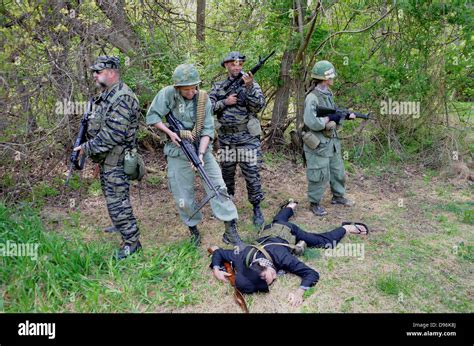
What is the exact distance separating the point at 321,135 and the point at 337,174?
657mm

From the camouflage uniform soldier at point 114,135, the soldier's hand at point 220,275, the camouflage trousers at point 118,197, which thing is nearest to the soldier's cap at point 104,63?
the camouflage uniform soldier at point 114,135

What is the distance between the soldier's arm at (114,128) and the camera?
367 cm

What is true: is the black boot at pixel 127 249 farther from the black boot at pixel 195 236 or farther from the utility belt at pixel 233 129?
the utility belt at pixel 233 129

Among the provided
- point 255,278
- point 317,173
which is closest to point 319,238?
point 317,173

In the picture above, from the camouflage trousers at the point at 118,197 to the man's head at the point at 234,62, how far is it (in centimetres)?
168

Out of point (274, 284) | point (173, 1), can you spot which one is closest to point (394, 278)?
point (274, 284)

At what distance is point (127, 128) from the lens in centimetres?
377

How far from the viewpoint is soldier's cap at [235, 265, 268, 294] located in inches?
133

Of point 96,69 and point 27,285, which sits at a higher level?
point 96,69

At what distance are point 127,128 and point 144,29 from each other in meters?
2.87

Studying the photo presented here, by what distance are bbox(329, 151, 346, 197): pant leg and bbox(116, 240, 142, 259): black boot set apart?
8.89ft

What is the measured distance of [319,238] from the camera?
4207 millimetres

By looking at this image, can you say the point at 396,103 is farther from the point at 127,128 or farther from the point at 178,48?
the point at 127,128

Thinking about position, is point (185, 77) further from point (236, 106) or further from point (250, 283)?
point (250, 283)
